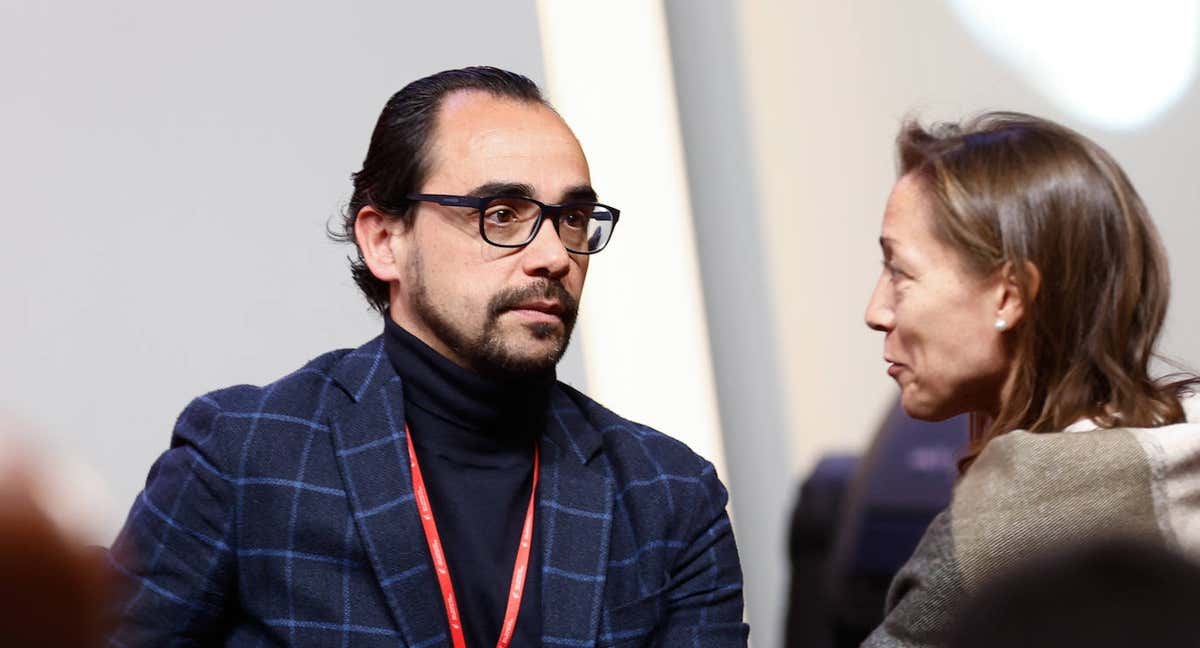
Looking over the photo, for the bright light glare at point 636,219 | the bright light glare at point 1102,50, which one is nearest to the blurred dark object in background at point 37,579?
the bright light glare at point 636,219

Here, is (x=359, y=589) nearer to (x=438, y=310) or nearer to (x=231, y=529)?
(x=231, y=529)

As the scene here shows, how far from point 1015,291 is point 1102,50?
1.82 meters

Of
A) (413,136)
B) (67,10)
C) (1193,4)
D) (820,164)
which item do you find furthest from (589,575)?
(1193,4)

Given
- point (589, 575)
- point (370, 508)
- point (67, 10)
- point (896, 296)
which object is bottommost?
point (589, 575)

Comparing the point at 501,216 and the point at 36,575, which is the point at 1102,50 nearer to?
the point at 501,216

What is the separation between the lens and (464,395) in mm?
2174

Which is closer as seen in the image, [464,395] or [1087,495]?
[1087,495]

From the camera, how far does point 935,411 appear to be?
2.06 m

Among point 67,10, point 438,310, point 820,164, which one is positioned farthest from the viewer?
point 820,164

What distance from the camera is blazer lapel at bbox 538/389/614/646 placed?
6.79 feet

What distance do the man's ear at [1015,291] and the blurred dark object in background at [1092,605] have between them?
105 centimetres

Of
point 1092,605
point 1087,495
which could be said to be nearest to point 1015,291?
point 1087,495

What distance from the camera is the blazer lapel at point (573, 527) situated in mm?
2068

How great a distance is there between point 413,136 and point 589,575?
0.73m
